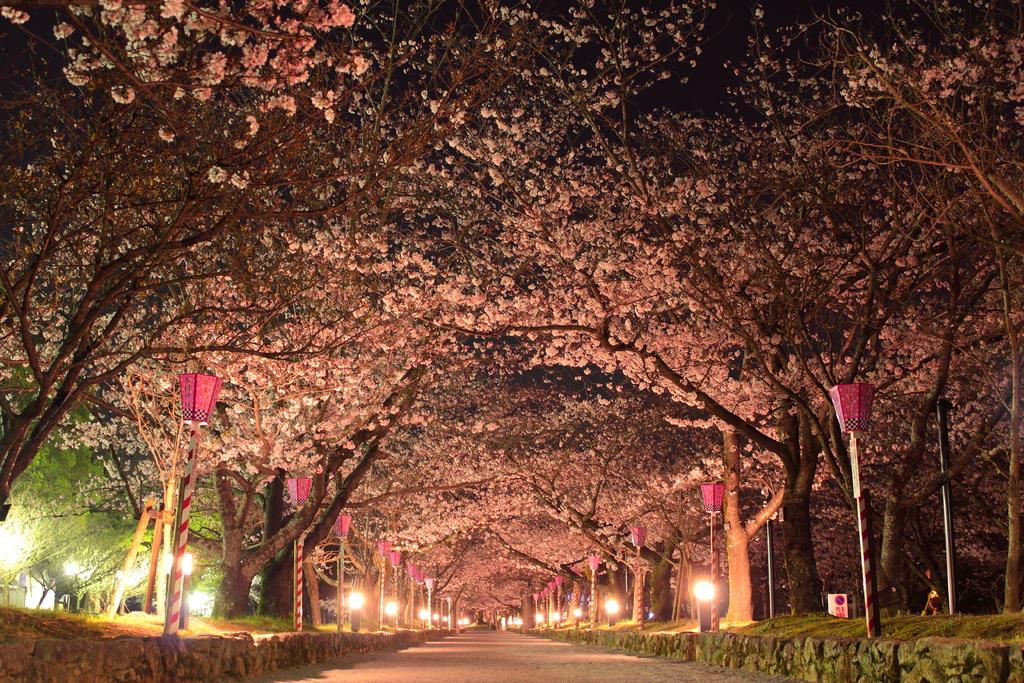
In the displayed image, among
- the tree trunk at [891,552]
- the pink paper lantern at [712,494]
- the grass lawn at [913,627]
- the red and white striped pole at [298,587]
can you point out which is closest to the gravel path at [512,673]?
the grass lawn at [913,627]

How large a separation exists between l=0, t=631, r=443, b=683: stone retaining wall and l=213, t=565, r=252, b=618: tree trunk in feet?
16.1

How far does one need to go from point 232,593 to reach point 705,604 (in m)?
10.6

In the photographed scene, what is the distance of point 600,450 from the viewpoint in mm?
36469

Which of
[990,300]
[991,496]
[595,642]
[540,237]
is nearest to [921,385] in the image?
[990,300]

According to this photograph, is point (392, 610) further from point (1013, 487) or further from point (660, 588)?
point (1013, 487)

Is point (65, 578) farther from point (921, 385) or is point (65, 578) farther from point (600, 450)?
point (921, 385)

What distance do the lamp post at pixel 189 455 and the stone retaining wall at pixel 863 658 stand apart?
316 inches

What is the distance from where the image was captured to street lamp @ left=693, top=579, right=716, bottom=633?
23.1 meters

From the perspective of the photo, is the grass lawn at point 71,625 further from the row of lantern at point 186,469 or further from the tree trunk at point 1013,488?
the tree trunk at point 1013,488

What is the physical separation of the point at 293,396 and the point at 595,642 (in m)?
19.2

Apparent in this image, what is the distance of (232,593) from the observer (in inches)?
916

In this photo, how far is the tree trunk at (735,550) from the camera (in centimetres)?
2295

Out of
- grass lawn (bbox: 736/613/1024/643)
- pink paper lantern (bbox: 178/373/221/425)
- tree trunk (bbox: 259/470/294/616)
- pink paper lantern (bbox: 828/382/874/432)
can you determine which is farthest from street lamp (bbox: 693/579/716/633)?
pink paper lantern (bbox: 178/373/221/425)

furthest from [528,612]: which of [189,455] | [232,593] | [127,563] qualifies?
[189,455]
